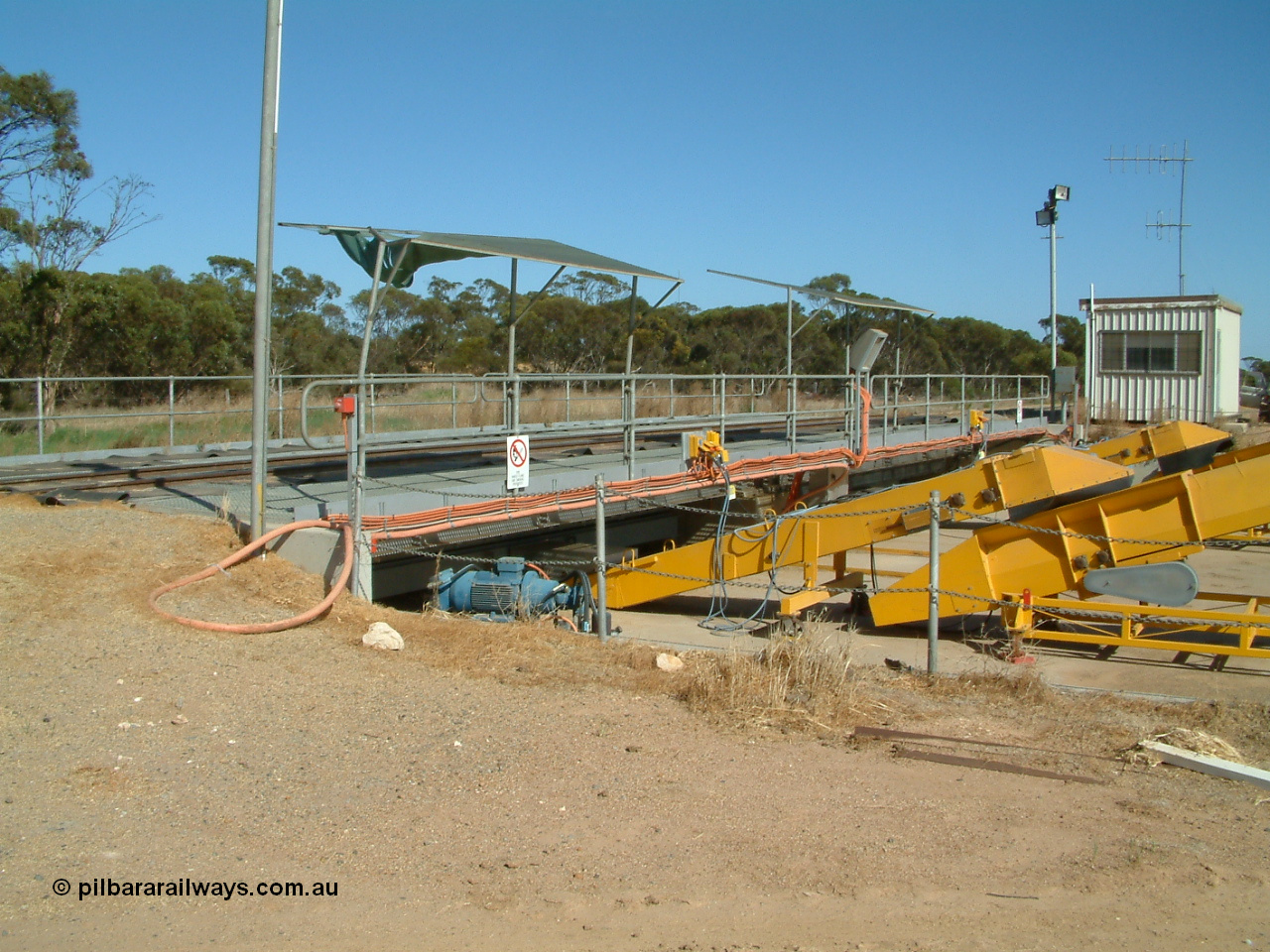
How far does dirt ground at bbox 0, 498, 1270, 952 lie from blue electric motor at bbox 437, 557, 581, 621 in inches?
70.5

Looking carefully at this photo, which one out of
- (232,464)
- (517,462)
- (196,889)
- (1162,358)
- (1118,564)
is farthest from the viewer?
(1162,358)

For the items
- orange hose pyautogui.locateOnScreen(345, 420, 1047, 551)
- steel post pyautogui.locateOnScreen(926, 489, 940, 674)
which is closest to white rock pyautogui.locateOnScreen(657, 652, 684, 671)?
steel post pyautogui.locateOnScreen(926, 489, 940, 674)

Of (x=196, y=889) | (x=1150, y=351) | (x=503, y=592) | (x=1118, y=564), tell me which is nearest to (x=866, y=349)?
(x=1118, y=564)

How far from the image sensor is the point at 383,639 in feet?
23.1

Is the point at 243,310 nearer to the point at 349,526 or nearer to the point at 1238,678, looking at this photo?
the point at 349,526

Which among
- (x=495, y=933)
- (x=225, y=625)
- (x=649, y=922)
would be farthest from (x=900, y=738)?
(x=225, y=625)

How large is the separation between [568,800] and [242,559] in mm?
4332

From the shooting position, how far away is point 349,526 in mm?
8188

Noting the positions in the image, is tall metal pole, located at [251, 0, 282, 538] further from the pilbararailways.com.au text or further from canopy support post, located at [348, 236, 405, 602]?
the pilbararailways.com.au text

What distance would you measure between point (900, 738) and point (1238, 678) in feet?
11.7

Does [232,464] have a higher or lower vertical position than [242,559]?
higher

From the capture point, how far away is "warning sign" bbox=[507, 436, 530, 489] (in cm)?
934

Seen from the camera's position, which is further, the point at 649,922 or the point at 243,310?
the point at 243,310

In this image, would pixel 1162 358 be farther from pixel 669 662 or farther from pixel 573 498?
pixel 669 662
